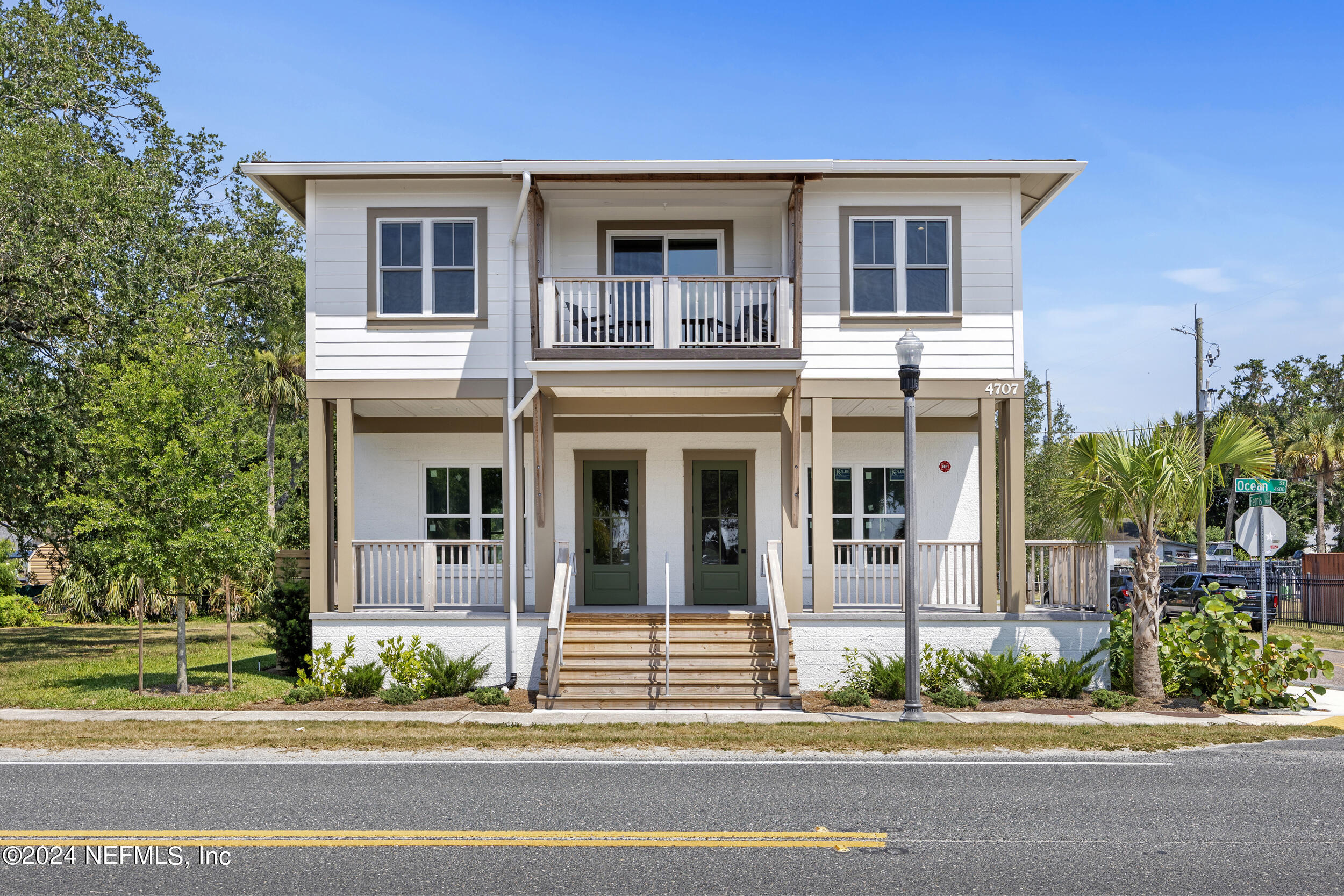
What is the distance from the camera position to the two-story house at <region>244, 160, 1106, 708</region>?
1362 cm

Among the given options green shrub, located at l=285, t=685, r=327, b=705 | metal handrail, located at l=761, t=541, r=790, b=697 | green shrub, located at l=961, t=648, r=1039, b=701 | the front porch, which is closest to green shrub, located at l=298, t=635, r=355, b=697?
green shrub, located at l=285, t=685, r=327, b=705

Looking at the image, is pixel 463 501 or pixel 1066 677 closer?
pixel 1066 677

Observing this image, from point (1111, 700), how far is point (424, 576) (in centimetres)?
940

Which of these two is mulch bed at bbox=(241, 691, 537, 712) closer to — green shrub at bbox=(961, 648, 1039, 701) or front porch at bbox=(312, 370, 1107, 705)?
front porch at bbox=(312, 370, 1107, 705)

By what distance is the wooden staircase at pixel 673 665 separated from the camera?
12.5m

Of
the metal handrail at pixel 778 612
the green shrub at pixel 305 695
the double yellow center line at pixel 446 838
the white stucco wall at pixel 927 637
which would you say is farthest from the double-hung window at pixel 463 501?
the double yellow center line at pixel 446 838

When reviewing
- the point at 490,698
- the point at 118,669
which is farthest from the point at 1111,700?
the point at 118,669

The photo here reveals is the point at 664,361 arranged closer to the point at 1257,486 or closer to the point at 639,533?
the point at 639,533

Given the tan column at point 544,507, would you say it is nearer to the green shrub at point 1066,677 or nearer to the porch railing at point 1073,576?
the green shrub at point 1066,677

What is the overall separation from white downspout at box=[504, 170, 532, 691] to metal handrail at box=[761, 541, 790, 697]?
358 cm

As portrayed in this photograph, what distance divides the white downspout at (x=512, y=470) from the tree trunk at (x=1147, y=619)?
833 cm

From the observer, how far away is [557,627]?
13.1 m

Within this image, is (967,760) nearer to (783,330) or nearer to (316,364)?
(783,330)

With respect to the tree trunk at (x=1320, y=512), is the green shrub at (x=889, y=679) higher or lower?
lower
